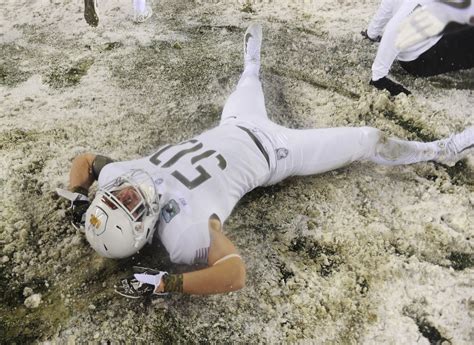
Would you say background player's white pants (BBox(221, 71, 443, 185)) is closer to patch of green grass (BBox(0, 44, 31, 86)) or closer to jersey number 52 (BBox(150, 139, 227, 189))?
jersey number 52 (BBox(150, 139, 227, 189))

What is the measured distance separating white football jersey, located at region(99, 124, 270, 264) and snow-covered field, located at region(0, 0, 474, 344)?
0.30m

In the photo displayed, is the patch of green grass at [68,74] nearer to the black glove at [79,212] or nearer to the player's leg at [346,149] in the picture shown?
the black glove at [79,212]

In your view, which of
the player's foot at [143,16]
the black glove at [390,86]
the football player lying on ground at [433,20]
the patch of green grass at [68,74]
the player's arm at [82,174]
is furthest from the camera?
the player's foot at [143,16]

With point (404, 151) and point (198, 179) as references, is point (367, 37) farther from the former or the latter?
point (198, 179)

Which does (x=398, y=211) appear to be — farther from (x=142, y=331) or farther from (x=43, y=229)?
(x=43, y=229)

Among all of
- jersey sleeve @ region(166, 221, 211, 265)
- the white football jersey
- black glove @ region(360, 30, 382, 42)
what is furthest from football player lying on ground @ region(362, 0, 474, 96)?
jersey sleeve @ region(166, 221, 211, 265)

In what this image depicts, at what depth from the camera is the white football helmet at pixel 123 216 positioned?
2184 millimetres

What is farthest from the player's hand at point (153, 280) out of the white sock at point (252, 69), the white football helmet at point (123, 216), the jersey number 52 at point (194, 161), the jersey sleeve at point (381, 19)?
the jersey sleeve at point (381, 19)

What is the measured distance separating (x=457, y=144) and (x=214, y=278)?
187cm

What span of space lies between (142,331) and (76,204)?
2.43ft

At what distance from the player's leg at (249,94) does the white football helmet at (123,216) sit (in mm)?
920

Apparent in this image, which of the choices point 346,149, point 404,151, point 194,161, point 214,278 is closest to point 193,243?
point 214,278

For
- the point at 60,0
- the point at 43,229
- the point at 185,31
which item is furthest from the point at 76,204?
the point at 60,0

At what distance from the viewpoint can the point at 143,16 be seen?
442 cm
